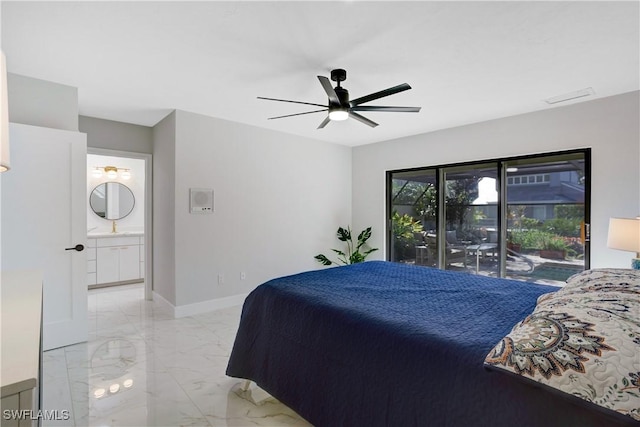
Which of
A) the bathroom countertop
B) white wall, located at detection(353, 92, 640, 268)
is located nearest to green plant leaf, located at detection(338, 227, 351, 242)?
white wall, located at detection(353, 92, 640, 268)

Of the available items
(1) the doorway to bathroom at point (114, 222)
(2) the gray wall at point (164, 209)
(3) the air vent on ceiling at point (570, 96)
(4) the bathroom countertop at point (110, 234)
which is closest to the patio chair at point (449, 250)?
(3) the air vent on ceiling at point (570, 96)

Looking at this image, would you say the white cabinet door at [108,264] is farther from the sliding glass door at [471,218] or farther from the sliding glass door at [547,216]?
the sliding glass door at [547,216]

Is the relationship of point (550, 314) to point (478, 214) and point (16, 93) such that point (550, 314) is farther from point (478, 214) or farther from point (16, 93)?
point (16, 93)

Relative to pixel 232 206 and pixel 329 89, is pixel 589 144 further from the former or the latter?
pixel 232 206

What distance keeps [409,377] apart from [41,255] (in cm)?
327

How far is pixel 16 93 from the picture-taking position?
2.83 metres

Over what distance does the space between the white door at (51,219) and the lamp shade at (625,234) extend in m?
4.83

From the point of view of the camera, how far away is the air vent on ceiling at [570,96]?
3096mm

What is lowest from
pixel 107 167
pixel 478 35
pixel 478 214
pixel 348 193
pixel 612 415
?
pixel 612 415

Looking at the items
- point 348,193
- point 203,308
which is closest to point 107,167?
point 203,308

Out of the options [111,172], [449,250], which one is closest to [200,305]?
[111,172]

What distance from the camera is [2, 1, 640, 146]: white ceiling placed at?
1.93 meters

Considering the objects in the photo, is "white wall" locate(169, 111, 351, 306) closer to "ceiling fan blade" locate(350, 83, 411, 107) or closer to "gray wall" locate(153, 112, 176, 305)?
"gray wall" locate(153, 112, 176, 305)

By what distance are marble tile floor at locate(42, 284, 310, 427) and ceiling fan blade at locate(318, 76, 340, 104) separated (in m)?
2.24
